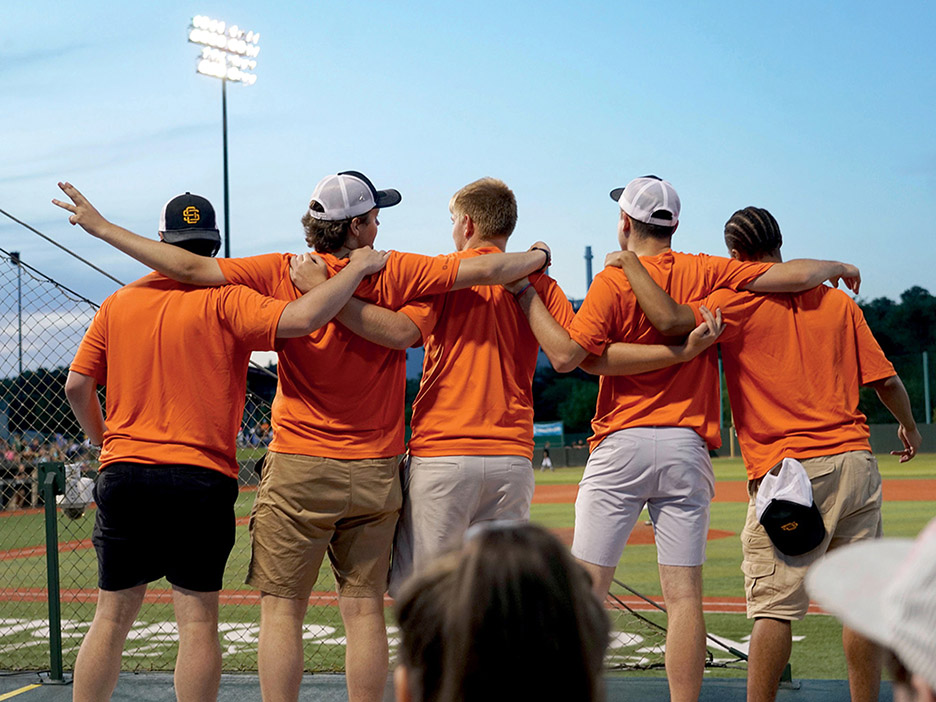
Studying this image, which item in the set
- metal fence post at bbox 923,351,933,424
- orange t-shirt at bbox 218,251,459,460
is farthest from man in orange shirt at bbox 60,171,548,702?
metal fence post at bbox 923,351,933,424

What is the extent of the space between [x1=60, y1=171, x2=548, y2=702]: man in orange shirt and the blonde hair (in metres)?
0.24

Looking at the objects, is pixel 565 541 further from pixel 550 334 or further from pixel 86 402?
pixel 86 402

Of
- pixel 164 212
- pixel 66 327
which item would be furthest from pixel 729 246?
pixel 66 327

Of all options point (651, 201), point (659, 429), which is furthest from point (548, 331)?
point (651, 201)

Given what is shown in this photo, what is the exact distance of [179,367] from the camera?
→ 3404 millimetres

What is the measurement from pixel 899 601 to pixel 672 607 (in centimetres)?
277

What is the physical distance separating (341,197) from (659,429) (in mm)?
1485

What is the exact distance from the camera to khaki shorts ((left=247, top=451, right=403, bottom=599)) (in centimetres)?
345

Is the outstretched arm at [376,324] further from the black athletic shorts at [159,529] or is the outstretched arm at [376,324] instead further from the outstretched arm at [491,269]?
the black athletic shorts at [159,529]

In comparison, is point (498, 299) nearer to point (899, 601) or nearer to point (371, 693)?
point (371, 693)

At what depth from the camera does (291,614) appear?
345 cm

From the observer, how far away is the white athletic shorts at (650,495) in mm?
3643

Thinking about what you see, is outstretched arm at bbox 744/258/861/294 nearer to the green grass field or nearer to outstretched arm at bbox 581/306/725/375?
outstretched arm at bbox 581/306/725/375

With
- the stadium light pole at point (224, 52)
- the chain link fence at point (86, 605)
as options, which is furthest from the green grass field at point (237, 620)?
the stadium light pole at point (224, 52)
